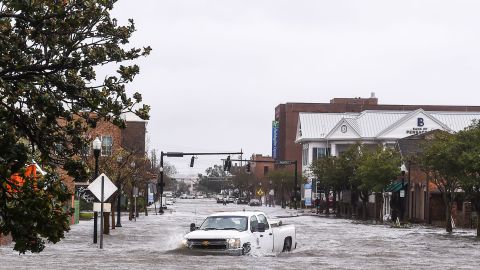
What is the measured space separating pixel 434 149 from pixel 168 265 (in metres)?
27.8

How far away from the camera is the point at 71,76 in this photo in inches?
480

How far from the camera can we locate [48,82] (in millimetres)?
11953

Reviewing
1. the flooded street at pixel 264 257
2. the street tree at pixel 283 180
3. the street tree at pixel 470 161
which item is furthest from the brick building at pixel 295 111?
the flooded street at pixel 264 257

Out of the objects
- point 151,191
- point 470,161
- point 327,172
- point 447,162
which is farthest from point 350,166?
point 470,161

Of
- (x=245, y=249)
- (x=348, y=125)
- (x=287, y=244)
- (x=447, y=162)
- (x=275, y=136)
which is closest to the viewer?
(x=245, y=249)

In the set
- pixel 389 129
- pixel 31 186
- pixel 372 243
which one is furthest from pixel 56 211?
pixel 389 129

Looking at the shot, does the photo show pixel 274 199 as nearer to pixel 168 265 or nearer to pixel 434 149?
pixel 434 149

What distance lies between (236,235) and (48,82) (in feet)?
46.3

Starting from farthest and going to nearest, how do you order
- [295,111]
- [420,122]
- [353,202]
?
[295,111], [420,122], [353,202]

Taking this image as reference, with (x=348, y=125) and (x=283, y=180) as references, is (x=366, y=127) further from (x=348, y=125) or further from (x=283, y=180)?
(x=283, y=180)

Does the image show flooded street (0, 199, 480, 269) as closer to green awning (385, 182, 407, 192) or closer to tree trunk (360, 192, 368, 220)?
green awning (385, 182, 407, 192)

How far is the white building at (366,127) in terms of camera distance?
112m

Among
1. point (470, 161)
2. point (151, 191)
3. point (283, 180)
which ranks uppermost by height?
point (283, 180)

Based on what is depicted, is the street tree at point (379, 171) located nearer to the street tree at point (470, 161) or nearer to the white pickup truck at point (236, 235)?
the street tree at point (470, 161)
